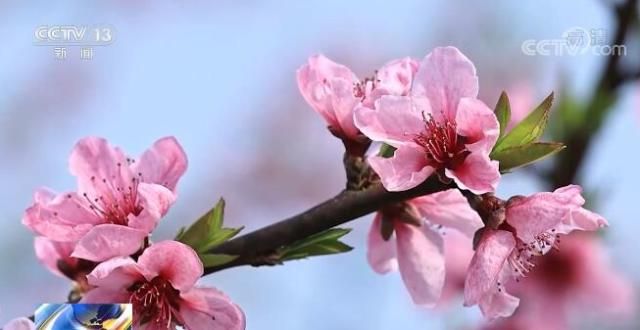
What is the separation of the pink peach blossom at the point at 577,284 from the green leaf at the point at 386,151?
29.8 inches

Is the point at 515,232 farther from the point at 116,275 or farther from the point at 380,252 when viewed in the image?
the point at 116,275

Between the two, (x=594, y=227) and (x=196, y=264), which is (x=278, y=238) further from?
(x=594, y=227)

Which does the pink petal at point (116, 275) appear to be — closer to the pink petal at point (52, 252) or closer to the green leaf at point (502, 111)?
the pink petal at point (52, 252)

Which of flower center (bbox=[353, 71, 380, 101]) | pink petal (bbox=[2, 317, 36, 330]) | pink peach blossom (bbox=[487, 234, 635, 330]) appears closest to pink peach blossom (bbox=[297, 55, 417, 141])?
flower center (bbox=[353, 71, 380, 101])

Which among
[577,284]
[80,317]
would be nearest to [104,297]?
[80,317]

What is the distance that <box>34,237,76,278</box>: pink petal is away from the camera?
61cm

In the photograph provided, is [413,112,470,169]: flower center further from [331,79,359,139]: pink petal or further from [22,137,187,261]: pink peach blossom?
[22,137,187,261]: pink peach blossom

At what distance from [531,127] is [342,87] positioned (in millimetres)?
114

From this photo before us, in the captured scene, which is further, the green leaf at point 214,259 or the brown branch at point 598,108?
the brown branch at point 598,108

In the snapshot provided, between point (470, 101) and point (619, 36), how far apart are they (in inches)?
23.4

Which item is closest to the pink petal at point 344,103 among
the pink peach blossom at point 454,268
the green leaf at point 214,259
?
the green leaf at point 214,259

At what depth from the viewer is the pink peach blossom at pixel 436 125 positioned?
51 cm

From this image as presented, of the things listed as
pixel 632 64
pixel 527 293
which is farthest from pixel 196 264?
pixel 527 293

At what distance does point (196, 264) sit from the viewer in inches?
20.4
